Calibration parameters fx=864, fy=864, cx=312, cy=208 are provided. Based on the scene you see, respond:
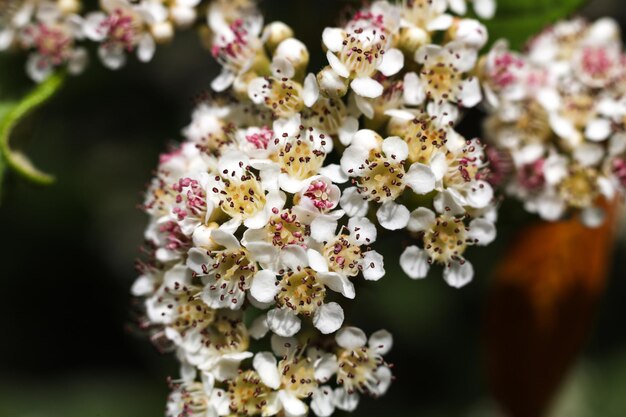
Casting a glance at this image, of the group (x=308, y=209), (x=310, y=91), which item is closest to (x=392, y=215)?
(x=308, y=209)

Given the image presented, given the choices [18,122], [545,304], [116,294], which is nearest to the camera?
[18,122]

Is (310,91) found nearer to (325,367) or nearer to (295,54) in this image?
(295,54)

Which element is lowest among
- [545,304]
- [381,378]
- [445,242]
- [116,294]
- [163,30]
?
[116,294]

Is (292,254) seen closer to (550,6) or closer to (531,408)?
(550,6)

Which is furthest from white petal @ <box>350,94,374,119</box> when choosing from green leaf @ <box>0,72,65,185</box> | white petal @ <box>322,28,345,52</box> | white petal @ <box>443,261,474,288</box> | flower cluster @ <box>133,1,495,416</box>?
green leaf @ <box>0,72,65,185</box>

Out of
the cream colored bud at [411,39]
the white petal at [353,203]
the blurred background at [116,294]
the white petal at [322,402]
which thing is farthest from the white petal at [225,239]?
the blurred background at [116,294]

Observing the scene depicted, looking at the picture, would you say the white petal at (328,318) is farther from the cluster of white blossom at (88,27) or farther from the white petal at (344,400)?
the cluster of white blossom at (88,27)

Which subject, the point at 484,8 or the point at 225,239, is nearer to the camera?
the point at 225,239
